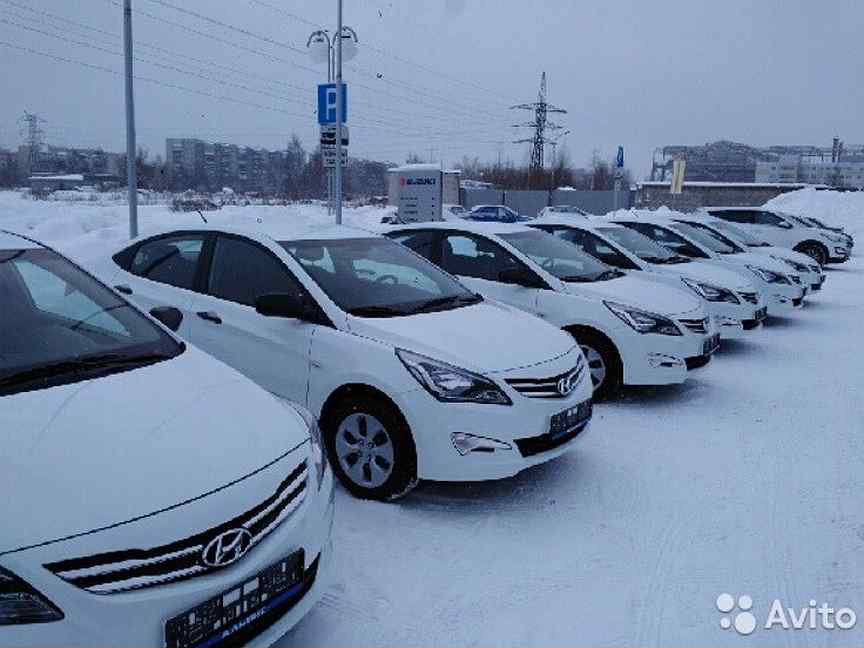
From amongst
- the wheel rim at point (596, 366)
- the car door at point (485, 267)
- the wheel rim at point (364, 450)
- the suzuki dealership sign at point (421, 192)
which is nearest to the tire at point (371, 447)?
the wheel rim at point (364, 450)

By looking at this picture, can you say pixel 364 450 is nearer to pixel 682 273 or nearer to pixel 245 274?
pixel 245 274

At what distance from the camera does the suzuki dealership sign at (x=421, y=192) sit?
56.2 feet

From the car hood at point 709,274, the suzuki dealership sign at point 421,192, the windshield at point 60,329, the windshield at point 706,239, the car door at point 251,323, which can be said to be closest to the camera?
the windshield at point 60,329

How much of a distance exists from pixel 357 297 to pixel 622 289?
3.04m

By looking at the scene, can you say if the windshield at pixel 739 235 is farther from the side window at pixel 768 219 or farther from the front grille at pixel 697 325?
the front grille at pixel 697 325

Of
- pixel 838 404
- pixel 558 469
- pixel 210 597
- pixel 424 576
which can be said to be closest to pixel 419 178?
pixel 838 404

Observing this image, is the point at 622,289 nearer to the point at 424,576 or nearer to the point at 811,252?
the point at 424,576

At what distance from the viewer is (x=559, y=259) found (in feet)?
23.7

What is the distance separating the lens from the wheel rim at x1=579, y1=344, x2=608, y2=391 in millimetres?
6316

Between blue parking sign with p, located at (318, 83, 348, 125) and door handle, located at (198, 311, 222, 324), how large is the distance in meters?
10.2

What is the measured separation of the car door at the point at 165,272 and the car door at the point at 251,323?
4.9 inches

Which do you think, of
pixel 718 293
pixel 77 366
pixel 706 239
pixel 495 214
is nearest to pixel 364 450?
pixel 77 366

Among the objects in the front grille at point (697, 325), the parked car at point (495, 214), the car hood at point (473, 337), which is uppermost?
the parked car at point (495, 214)

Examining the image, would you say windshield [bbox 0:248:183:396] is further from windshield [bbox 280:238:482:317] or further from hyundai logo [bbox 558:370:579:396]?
hyundai logo [bbox 558:370:579:396]
